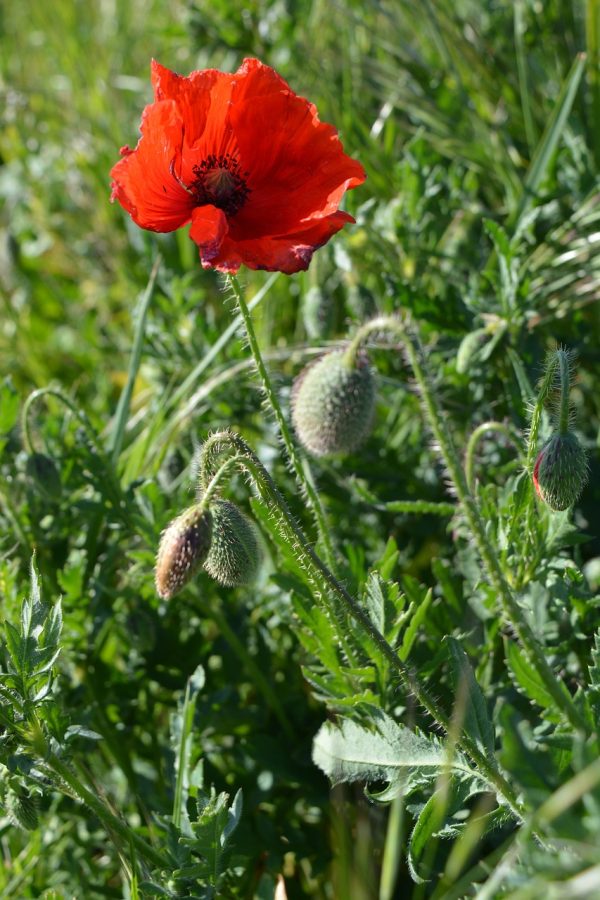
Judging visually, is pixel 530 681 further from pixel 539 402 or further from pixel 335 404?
pixel 335 404

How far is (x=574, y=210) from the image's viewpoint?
271 cm

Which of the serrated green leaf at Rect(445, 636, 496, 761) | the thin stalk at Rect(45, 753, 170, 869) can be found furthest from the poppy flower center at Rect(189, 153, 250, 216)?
the thin stalk at Rect(45, 753, 170, 869)

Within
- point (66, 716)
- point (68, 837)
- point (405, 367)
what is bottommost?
point (68, 837)

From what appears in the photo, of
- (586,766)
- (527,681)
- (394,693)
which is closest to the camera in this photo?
(586,766)

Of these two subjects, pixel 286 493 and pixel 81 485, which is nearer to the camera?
pixel 81 485

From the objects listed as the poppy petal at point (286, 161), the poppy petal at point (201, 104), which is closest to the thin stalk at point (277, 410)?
the poppy petal at point (286, 161)

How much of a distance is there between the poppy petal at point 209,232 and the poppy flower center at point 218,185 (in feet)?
0.49

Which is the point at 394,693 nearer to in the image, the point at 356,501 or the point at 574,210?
the point at 356,501

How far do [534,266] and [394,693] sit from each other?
1.31 m

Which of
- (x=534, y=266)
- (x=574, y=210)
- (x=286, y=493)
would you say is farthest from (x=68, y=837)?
(x=574, y=210)

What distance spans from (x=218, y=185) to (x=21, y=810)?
117 centimetres

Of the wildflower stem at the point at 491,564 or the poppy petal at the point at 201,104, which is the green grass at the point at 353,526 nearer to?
the wildflower stem at the point at 491,564

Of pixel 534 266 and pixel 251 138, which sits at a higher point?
pixel 251 138

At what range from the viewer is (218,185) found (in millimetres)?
1784
